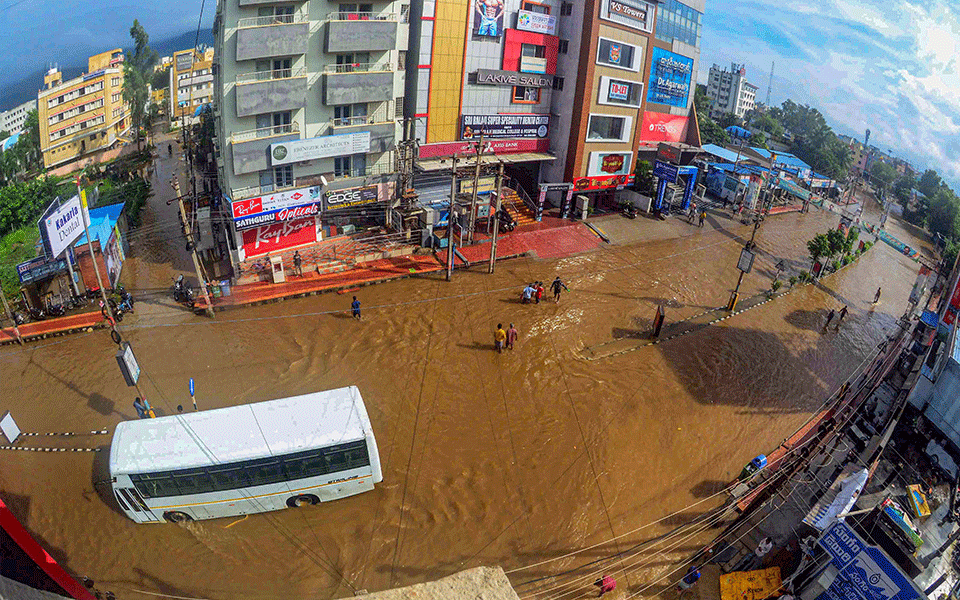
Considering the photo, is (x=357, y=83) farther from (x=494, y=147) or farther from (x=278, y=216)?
(x=494, y=147)

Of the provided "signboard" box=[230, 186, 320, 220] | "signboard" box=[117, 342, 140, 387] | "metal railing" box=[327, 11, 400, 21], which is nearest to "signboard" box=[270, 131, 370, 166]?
"signboard" box=[230, 186, 320, 220]

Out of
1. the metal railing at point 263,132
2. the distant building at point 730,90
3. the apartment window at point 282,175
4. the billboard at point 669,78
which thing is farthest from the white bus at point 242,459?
the distant building at point 730,90

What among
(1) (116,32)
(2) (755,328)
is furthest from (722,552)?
(1) (116,32)

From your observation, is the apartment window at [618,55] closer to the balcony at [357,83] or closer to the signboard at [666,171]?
the signboard at [666,171]

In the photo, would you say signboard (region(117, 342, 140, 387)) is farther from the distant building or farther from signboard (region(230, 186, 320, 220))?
the distant building

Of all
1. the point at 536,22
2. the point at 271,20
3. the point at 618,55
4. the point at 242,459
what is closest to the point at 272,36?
the point at 271,20

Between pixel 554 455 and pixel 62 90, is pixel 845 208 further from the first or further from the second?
pixel 62 90
